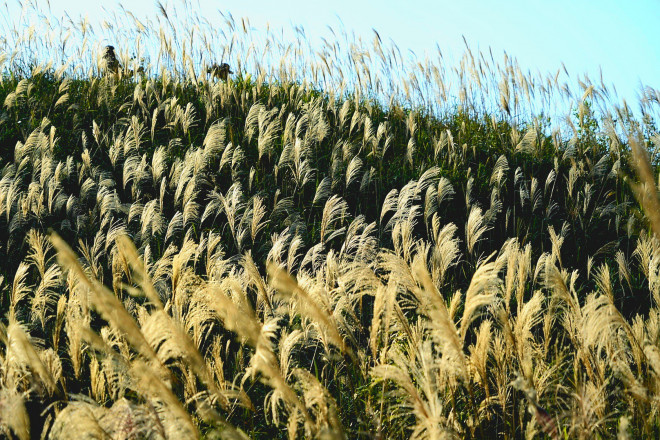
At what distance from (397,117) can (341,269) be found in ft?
14.9

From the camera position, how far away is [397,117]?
754cm

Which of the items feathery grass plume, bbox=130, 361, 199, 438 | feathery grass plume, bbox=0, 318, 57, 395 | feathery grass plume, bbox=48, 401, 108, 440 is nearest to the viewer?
feathery grass plume, bbox=130, 361, 199, 438

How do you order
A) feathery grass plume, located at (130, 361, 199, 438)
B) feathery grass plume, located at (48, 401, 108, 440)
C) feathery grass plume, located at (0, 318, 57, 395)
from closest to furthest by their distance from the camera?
feathery grass plume, located at (130, 361, 199, 438), feathery grass plume, located at (48, 401, 108, 440), feathery grass plume, located at (0, 318, 57, 395)

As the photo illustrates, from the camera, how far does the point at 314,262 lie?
3889 millimetres

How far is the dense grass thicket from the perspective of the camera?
85.4 inches

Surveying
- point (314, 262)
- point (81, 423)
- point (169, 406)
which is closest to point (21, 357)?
point (81, 423)

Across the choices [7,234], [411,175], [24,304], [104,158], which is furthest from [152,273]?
[411,175]

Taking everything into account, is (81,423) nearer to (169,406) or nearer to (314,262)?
(169,406)

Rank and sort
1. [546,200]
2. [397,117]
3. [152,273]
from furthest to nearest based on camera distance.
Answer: [397,117]
[546,200]
[152,273]

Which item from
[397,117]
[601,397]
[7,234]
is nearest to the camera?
[601,397]

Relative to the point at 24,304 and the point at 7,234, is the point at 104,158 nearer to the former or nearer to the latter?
the point at 7,234

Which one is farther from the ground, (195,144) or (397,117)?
(195,144)

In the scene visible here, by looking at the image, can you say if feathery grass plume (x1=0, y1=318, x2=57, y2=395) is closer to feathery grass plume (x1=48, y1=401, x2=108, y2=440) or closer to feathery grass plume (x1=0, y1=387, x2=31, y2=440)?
feathery grass plume (x1=0, y1=387, x2=31, y2=440)

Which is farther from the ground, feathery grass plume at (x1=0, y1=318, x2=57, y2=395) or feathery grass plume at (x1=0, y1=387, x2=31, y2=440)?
feathery grass plume at (x1=0, y1=318, x2=57, y2=395)
